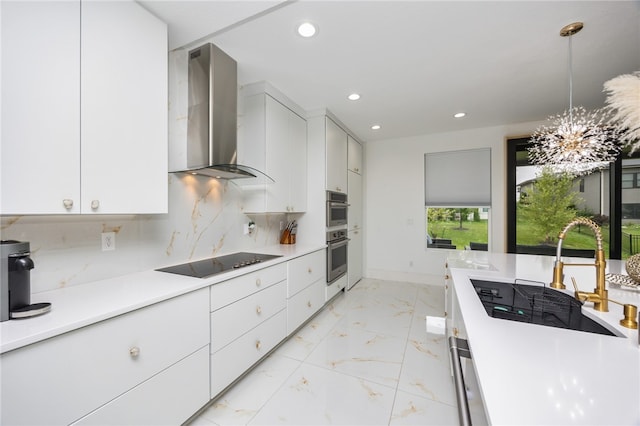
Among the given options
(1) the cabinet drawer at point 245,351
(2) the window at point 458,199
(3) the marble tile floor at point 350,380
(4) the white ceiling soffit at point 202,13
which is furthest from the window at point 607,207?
(4) the white ceiling soffit at point 202,13

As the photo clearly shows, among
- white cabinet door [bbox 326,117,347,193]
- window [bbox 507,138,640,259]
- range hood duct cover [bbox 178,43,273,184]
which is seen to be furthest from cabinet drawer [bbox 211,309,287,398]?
window [bbox 507,138,640,259]

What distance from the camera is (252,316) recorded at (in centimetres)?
185

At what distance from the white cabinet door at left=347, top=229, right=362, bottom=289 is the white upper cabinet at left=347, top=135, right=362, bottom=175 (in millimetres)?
1048

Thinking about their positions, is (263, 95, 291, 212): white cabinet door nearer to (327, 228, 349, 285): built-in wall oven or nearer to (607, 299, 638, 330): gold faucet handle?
(327, 228, 349, 285): built-in wall oven

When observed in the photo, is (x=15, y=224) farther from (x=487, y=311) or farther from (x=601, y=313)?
(x=601, y=313)

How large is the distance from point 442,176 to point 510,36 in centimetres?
256

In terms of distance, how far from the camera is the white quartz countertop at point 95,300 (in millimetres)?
874

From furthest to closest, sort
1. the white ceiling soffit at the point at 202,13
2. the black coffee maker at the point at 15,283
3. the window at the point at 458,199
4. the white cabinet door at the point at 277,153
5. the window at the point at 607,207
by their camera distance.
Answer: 1. the window at the point at 458,199
2. the window at the point at 607,207
3. the white cabinet door at the point at 277,153
4. the white ceiling soffit at the point at 202,13
5. the black coffee maker at the point at 15,283

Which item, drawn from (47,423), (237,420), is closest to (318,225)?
(237,420)

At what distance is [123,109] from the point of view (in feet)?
4.36

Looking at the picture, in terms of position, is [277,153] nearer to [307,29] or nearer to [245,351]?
[307,29]

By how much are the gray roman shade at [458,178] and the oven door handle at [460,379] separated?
365cm

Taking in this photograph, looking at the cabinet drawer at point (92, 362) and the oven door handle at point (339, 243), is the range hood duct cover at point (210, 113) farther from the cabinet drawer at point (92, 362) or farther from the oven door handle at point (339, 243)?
the oven door handle at point (339, 243)

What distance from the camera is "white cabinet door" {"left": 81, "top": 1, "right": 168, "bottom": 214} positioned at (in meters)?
1.20
